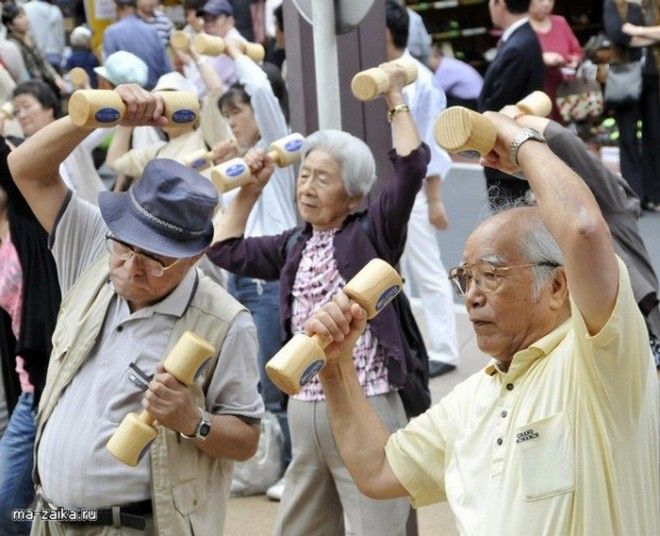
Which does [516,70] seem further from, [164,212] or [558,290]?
[558,290]

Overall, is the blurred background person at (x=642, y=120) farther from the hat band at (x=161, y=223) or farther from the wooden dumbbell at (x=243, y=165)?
the hat band at (x=161, y=223)

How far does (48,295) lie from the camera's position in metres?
5.06

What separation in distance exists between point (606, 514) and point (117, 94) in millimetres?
1892

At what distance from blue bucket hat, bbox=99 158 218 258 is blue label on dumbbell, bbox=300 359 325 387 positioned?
2.85ft

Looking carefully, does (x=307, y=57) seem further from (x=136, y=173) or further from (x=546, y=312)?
(x=546, y=312)

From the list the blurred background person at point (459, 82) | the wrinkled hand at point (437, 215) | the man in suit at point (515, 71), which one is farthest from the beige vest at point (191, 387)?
the blurred background person at point (459, 82)

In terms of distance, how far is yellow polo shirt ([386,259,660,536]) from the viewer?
2910 millimetres

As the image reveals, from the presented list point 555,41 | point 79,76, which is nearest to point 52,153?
point 79,76

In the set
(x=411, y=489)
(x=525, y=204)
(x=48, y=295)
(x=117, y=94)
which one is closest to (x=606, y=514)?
(x=411, y=489)

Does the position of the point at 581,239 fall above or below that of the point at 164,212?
above

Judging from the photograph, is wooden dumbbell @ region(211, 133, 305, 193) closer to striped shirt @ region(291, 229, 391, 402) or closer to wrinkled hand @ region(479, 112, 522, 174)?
striped shirt @ region(291, 229, 391, 402)

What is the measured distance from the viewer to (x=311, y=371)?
3.14 metres

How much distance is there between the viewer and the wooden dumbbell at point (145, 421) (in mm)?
3598

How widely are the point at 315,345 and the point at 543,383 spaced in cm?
51
